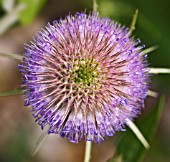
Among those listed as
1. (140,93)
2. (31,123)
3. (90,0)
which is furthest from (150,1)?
(31,123)

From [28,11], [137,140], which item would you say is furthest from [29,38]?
[137,140]

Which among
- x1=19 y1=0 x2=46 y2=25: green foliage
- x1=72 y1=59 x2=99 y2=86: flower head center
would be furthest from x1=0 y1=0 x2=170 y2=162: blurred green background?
x1=72 y1=59 x2=99 y2=86: flower head center

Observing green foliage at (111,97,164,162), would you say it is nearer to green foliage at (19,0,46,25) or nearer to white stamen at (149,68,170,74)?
white stamen at (149,68,170,74)

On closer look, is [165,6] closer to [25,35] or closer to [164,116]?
[164,116]

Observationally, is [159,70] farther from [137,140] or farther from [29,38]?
[29,38]

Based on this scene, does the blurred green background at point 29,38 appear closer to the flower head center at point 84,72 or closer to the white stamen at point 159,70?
the white stamen at point 159,70
